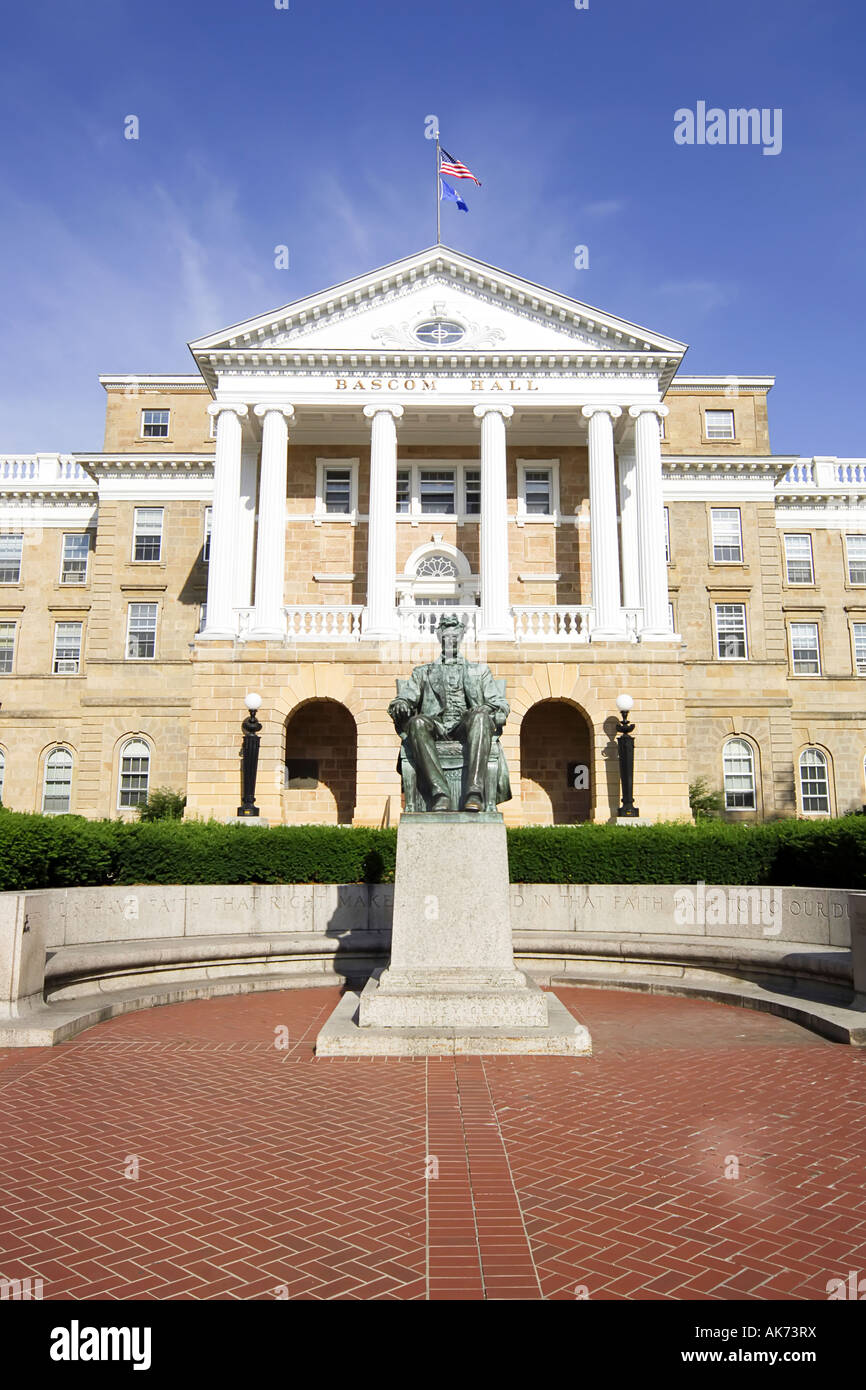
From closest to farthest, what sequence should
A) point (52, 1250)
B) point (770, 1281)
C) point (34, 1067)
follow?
point (770, 1281) < point (52, 1250) < point (34, 1067)

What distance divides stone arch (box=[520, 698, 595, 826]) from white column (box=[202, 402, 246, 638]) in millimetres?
9134

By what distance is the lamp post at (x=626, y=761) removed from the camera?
24391mm

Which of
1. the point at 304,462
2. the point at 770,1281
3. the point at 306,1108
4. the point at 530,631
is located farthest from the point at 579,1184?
the point at 304,462

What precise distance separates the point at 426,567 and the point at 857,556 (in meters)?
19.2

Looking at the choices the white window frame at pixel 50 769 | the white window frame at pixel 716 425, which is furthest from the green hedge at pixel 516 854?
the white window frame at pixel 716 425

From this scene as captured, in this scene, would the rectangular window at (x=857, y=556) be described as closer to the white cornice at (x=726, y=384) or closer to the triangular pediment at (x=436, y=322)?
the white cornice at (x=726, y=384)

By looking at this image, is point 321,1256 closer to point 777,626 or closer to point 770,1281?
point 770,1281

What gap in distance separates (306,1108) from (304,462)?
26.9 metres

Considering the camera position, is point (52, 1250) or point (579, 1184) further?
point (579, 1184)

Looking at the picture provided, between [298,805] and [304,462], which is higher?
[304,462]

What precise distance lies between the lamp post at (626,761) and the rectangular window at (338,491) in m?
11.5

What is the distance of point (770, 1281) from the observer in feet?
13.6

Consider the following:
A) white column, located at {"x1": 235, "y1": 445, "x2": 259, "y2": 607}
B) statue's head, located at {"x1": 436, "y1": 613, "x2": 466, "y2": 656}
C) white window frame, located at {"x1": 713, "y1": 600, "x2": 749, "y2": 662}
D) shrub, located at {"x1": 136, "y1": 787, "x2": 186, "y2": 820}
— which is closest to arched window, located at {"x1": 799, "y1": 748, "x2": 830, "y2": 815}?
white window frame, located at {"x1": 713, "y1": 600, "x2": 749, "y2": 662}

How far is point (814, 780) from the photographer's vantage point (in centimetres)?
3694
